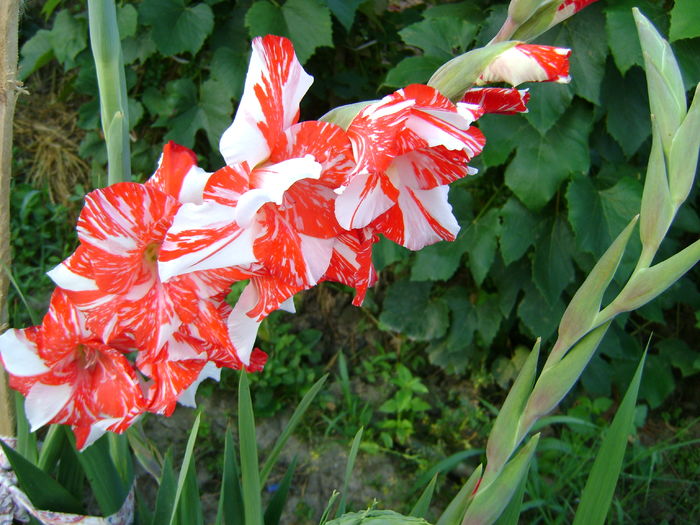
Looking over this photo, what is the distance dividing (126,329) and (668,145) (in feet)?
1.15

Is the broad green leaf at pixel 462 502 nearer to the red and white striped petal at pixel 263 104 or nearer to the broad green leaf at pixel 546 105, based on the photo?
the red and white striped petal at pixel 263 104

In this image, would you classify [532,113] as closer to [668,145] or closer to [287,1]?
[287,1]

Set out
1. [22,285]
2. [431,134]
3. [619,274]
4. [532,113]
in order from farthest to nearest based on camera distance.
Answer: [22,285] < [619,274] < [532,113] < [431,134]

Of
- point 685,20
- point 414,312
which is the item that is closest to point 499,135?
point 685,20

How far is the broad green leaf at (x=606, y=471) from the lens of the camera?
1.82ft

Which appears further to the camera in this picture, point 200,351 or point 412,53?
point 412,53

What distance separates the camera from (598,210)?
4.37 feet

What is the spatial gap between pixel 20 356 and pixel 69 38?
126cm

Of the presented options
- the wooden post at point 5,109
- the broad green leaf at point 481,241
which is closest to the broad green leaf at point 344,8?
the broad green leaf at point 481,241

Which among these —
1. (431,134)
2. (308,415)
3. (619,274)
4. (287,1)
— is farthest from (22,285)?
(431,134)

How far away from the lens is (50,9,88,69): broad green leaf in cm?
150

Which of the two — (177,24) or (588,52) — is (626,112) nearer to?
(588,52)

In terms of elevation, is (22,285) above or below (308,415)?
above

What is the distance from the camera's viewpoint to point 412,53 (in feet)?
5.35
